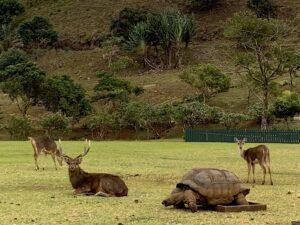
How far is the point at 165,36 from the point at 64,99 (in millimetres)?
23669

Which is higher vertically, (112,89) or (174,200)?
(112,89)

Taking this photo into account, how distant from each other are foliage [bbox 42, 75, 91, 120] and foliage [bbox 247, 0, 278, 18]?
129 ft

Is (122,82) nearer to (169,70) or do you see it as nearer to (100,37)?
(169,70)

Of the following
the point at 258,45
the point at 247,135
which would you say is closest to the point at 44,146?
the point at 247,135

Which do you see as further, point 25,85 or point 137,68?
point 137,68

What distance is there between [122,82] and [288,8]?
43.2m

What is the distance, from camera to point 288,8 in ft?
339

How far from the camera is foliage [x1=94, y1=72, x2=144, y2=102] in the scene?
226ft

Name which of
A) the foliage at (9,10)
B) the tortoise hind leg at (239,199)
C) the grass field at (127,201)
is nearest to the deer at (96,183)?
the grass field at (127,201)

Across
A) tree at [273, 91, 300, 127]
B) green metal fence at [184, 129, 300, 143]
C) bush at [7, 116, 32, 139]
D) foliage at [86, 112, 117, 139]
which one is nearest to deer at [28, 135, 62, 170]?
green metal fence at [184, 129, 300, 143]

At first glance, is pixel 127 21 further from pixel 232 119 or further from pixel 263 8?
pixel 232 119

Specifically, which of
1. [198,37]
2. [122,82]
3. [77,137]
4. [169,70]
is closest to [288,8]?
[198,37]

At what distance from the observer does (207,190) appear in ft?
42.3

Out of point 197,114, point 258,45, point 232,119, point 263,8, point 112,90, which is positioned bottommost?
point 232,119
